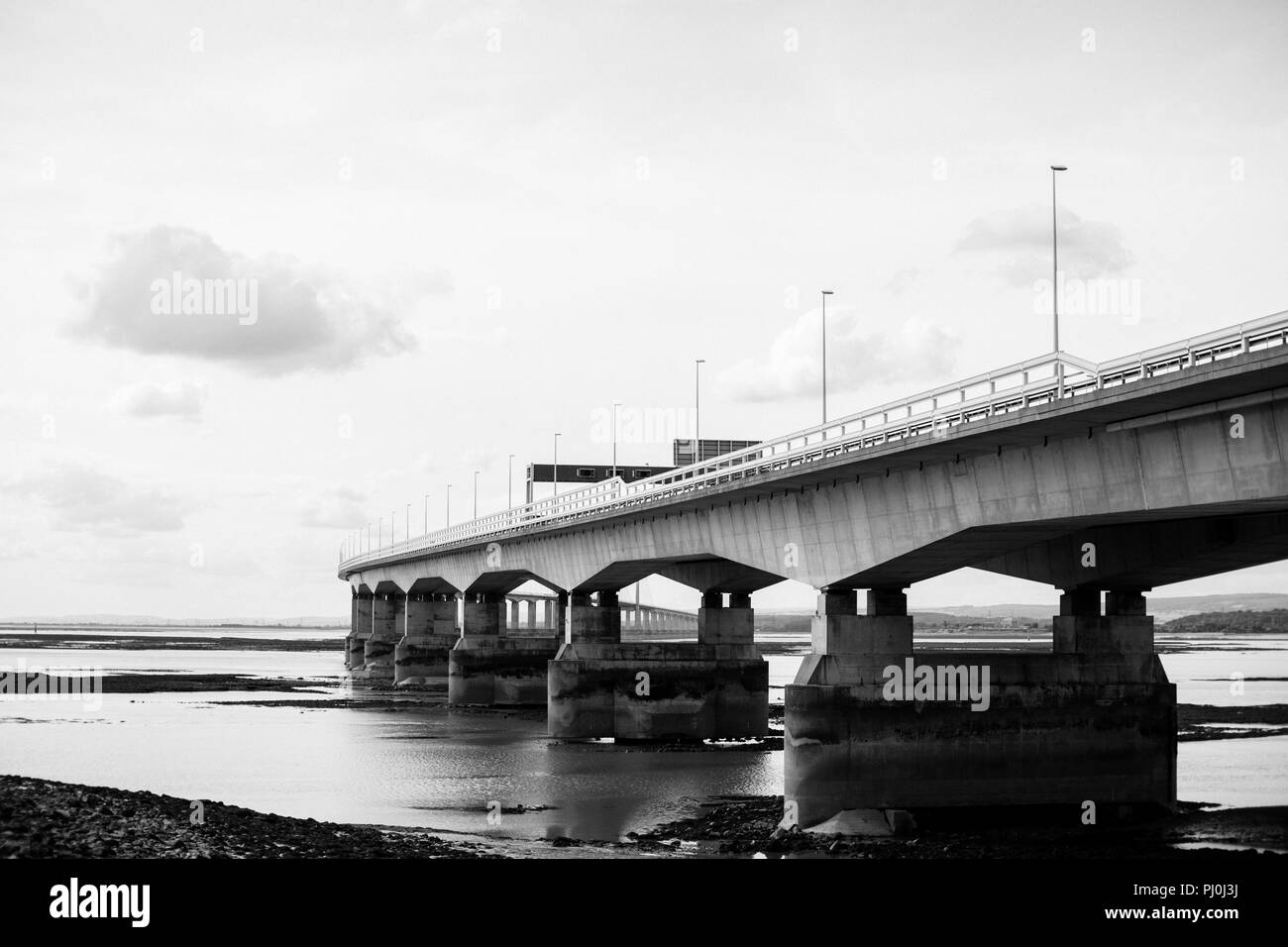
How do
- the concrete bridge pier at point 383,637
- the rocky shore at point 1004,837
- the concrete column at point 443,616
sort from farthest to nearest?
the concrete column at point 443,616 < the concrete bridge pier at point 383,637 < the rocky shore at point 1004,837

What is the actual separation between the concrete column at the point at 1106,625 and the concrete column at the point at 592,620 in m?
28.1

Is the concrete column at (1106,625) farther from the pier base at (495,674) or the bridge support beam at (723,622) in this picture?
the pier base at (495,674)

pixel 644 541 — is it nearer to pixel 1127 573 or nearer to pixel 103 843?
pixel 1127 573

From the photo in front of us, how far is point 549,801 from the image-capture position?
37.1 m

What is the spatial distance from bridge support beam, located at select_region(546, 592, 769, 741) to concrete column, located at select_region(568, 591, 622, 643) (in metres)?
4.31

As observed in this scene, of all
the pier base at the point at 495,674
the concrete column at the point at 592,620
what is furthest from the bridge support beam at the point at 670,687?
the pier base at the point at 495,674

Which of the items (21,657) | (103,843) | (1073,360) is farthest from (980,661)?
(21,657)

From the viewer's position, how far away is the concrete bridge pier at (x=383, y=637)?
106250 millimetres

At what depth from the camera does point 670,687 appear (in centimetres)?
5319

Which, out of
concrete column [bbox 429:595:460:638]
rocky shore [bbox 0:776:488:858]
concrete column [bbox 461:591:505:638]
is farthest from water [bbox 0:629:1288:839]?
concrete column [bbox 429:595:460:638]

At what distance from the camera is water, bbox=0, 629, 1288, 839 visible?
116 feet

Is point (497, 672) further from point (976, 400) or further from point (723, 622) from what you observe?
point (976, 400)
